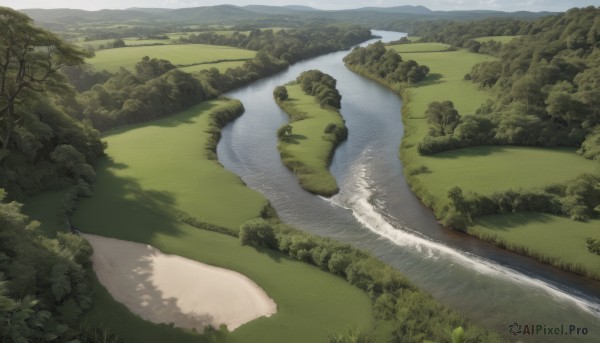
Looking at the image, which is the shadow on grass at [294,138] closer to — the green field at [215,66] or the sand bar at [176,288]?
the sand bar at [176,288]

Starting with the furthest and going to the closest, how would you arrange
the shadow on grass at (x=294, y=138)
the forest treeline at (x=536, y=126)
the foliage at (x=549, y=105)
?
the shadow on grass at (x=294, y=138) < the foliage at (x=549, y=105) < the forest treeline at (x=536, y=126)

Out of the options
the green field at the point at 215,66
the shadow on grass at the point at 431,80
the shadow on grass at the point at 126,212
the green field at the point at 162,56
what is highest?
the green field at the point at 162,56

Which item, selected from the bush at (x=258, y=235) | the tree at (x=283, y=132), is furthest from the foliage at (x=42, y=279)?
the tree at (x=283, y=132)

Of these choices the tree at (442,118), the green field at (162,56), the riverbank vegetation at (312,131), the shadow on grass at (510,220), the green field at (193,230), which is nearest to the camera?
the green field at (193,230)

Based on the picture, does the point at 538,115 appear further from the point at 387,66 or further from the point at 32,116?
the point at 32,116

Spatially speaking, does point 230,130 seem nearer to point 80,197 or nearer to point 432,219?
point 80,197

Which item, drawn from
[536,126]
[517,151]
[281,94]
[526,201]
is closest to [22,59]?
[526,201]

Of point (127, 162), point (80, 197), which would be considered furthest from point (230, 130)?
point (80, 197)

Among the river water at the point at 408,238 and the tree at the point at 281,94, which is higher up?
the tree at the point at 281,94
